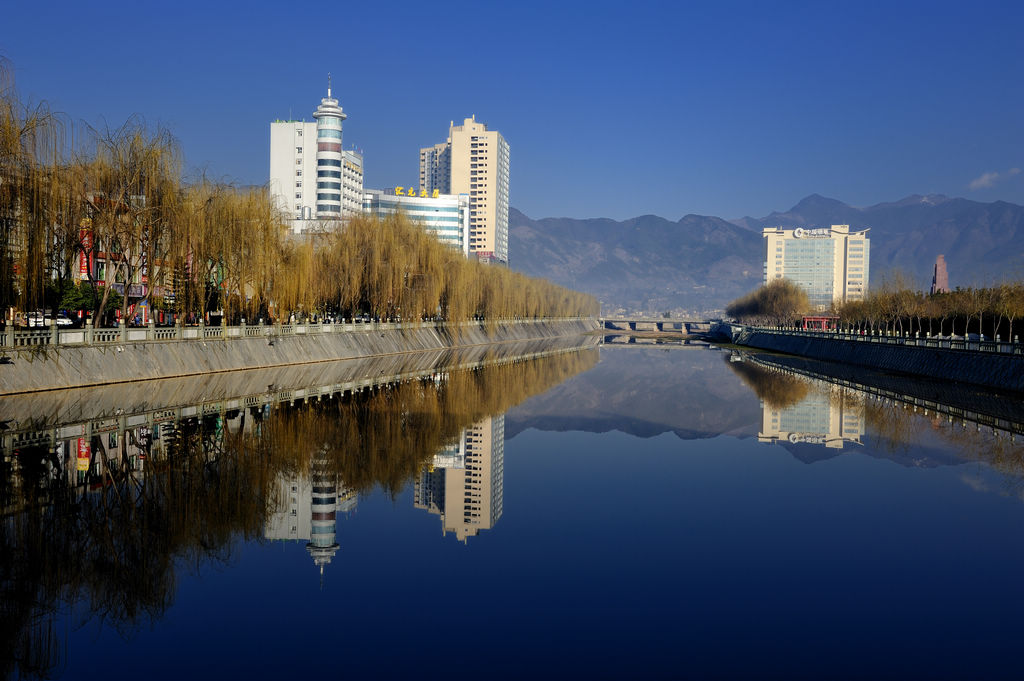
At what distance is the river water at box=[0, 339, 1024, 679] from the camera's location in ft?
22.7

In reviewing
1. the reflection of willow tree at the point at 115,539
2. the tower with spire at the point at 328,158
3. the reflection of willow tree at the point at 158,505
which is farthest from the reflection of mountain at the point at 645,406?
the tower with spire at the point at 328,158

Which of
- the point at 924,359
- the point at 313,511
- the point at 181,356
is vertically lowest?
the point at 313,511

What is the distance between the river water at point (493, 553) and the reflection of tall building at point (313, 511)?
42 millimetres

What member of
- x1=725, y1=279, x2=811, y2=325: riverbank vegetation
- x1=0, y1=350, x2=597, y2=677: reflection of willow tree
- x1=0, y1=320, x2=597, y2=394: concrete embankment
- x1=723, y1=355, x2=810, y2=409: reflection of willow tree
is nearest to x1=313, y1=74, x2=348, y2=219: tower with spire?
x1=725, y1=279, x2=811, y2=325: riverbank vegetation

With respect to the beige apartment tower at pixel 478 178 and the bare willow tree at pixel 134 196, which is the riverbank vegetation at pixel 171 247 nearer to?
the bare willow tree at pixel 134 196

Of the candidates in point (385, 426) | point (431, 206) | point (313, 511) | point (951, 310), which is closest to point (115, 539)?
point (313, 511)

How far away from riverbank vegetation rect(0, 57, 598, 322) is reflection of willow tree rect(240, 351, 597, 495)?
8938 millimetres

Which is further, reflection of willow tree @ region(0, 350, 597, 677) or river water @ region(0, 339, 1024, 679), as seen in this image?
reflection of willow tree @ region(0, 350, 597, 677)

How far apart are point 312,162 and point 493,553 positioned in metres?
129

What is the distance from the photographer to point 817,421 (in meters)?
23.8

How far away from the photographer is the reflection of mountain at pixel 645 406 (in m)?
23.7

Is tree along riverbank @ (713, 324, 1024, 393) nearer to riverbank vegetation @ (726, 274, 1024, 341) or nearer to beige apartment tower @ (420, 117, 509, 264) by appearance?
riverbank vegetation @ (726, 274, 1024, 341)

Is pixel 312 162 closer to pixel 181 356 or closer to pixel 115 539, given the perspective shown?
pixel 181 356

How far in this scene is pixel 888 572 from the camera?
934 cm
